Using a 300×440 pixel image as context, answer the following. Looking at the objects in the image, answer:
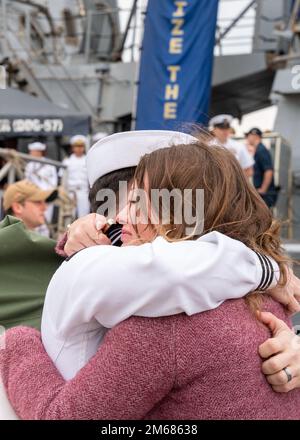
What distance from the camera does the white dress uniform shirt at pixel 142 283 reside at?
3.13ft

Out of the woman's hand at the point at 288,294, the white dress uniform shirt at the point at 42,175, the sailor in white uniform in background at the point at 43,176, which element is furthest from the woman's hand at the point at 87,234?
the white dress uniform shirt at the point at 42,175

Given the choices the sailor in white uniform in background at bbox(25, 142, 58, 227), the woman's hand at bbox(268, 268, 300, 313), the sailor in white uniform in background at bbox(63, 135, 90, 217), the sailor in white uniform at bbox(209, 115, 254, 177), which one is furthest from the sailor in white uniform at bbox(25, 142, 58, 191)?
the woman's hand at bbox(268, 268, 300, 313)

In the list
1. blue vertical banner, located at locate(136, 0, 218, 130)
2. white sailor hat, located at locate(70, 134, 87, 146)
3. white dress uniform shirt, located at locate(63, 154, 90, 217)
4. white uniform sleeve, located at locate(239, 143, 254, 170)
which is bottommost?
white dress uniform shirt, located at locate(63, 154, 90, 217)

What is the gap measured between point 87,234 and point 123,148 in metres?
0.26

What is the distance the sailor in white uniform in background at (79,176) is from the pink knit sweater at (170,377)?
23.4 feet

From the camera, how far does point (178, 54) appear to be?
8594mm

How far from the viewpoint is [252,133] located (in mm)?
7184

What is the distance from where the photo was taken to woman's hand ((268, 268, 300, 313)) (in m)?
1.16

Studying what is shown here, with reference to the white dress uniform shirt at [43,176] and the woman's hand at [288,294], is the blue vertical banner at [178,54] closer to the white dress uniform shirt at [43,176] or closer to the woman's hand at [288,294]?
the white dress uniform shirt at [43,176]

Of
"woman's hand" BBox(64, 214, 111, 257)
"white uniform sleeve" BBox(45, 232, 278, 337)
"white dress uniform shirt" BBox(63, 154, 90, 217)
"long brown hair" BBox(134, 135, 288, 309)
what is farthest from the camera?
"white dress uniform shirt" BBox(63, 154, 90, 217)

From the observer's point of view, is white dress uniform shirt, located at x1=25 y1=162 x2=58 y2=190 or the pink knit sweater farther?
white dress uniform shirt, located at x1=25 y1=162 x2=58 y2=190

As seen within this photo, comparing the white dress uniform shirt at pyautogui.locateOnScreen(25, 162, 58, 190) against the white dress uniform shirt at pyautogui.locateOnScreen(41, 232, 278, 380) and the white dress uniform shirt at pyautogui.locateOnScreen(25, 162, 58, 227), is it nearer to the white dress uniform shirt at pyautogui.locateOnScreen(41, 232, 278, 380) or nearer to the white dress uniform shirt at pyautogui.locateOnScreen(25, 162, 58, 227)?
the white dress uniform shirt at pyautogui.locateOnScreen(25, 162, 58, 227)

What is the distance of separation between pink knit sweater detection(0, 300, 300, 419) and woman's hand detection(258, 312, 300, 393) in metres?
0.02
